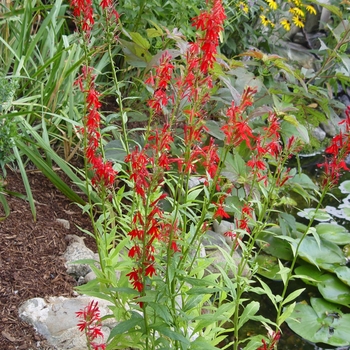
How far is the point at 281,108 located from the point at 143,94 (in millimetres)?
971

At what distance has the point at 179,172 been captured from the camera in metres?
1.63

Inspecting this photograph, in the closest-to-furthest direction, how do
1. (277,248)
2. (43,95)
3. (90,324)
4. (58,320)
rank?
(90,324)
(58,320)
(43,95)
(277,248)

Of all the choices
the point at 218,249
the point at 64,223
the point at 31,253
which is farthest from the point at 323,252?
the point at 31,253

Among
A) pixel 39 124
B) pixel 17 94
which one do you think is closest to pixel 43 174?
pixel 39 124

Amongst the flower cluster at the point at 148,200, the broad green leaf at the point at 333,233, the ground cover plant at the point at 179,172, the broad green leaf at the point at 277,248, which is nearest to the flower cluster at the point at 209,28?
the ground cover plant at the point at 179,172

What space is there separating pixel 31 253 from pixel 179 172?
141 centimetres

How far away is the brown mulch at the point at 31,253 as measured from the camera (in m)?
2.38

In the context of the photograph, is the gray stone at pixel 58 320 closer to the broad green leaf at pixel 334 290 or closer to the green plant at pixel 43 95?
the green plant at pixel 43 95

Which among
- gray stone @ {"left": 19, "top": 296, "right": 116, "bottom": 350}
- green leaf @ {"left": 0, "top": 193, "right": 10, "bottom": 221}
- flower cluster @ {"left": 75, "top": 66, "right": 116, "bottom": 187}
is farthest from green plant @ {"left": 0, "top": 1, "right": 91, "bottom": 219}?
flower cluster @ {"left": 75, "top": 66, "right": 116, "bottom": 187}

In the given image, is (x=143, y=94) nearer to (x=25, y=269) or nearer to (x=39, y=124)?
(x=39, y=124)

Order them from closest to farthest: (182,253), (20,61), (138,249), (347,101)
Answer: (138,249) < (182,253) < (20,61) < (347,101)

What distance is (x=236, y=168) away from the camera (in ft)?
10.3

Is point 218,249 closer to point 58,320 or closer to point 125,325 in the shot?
point 58,320

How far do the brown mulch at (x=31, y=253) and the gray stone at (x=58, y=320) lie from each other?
0.04 m
